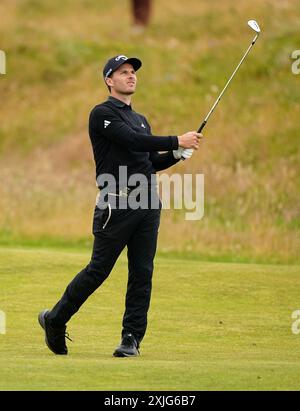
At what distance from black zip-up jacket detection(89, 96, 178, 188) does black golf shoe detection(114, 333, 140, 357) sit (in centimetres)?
118

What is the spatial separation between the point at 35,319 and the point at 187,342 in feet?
5.43

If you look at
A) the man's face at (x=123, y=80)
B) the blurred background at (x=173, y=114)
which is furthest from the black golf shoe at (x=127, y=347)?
the blurred background at (x=173, y=114)

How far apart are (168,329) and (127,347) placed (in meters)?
1.95

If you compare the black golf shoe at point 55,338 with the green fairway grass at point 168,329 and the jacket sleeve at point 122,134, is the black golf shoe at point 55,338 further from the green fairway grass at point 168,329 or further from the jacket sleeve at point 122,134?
Answer: the jacket sleeve at point 122,134

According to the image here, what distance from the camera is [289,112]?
26938mm

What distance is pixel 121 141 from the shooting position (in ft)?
29.7

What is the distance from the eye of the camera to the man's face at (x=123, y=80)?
9.31m

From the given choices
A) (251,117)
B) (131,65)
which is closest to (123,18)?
(251,117)

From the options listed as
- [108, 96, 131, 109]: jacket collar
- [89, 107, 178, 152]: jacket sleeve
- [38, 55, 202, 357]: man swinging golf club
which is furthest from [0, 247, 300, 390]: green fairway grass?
[108, 96, 131, 109]: jacket collar

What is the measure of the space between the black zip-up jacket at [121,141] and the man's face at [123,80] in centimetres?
9

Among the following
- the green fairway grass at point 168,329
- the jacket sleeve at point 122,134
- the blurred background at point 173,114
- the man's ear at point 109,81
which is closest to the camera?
the green fairway grass at point 168,329

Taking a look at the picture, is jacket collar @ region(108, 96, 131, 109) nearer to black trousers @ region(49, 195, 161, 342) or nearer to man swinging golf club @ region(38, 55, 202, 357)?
man swinging golf club @ region(38, 55, 202, 357)

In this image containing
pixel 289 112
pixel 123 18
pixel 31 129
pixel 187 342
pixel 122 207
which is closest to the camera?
pixel 122 207

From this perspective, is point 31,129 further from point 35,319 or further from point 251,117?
point 35,319
